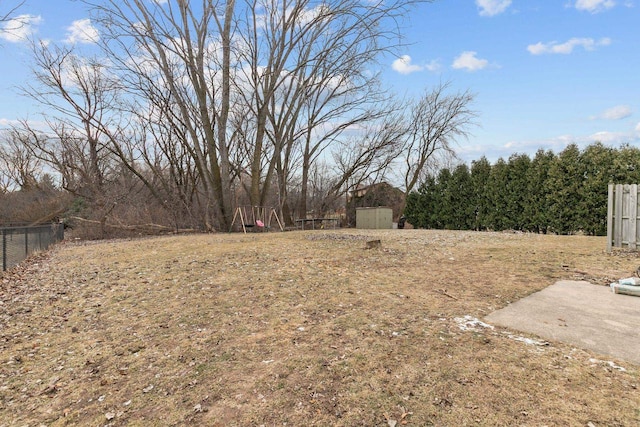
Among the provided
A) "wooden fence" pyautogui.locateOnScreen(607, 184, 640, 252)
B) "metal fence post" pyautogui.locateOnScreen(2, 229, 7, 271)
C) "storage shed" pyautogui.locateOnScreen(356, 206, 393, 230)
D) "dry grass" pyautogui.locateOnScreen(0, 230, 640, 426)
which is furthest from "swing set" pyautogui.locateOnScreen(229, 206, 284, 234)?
"wooden fence" pyautogui.locateOnScreen(607, 184, 640, 252)

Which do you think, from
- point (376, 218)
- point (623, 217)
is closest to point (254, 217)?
point (376, 218)

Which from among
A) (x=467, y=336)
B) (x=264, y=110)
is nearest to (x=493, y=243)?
(x=467, y=336)

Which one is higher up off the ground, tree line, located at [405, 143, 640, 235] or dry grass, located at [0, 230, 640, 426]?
tree line, located at [405, 143, 640, 235]

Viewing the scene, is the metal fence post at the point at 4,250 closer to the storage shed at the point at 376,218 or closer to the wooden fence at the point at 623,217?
the wooden fence at the point at 623,217

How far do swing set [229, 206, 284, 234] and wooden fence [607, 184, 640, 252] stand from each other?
9.94m

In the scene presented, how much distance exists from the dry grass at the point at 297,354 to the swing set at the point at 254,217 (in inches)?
292

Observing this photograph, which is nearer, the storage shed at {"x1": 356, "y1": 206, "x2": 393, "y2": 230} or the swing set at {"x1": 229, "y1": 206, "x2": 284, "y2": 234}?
the swing set at {"x1": 229, "y1": 206, "x2": 284, "y2": 234}

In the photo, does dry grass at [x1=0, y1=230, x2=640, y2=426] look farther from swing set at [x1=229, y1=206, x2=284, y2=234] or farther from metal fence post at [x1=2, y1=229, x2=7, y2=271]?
swing set at [x1=229, y1=206, x2=284, y2=234]

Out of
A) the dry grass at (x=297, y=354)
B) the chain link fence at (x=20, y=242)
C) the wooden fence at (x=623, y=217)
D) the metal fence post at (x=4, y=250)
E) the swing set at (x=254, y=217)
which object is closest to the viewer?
the dry grass at (x=297, y=354)

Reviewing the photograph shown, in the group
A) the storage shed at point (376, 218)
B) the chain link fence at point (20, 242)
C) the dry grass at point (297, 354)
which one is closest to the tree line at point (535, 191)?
the storage shed at point (376, 218)

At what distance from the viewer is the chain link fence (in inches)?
250

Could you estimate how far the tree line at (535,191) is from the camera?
9492 millimetres

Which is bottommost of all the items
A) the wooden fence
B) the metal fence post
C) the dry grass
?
the dry grass

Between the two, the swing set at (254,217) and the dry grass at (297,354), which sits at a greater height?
the swing set at (254,217)
